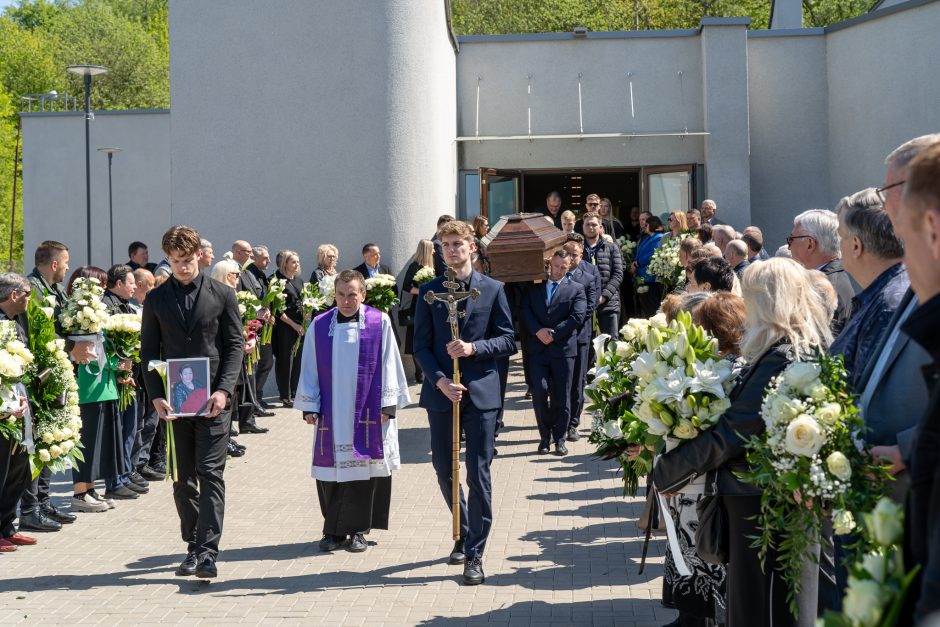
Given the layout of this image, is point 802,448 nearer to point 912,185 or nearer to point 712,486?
point 712,486

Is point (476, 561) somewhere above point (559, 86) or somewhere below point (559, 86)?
below

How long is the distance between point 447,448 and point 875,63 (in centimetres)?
1534

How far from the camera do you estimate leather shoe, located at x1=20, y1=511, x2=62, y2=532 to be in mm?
8766

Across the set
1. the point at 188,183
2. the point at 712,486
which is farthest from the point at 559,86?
Result: the point at 712,486

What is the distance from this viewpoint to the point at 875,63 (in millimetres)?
19469

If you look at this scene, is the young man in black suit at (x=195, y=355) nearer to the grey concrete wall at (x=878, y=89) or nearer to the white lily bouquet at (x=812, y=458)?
the white lily bouquet at (x=812, y=458)

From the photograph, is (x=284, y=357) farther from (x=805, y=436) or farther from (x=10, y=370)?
(x=805, y=436)

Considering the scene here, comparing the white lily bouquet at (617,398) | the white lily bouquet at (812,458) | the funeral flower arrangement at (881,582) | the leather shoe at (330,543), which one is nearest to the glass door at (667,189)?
the leather shoe at (330,543)

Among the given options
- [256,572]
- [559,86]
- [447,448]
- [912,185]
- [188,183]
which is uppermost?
[559,86]

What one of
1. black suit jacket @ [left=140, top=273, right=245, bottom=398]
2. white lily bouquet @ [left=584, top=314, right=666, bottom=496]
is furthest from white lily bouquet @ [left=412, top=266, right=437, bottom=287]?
white lily bouquet @ [left=584, top=314, right=666, bottom=496]

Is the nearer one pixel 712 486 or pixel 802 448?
pixel 802 448

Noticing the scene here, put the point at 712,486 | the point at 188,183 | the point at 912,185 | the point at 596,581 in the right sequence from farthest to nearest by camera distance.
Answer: the point at 188,183, the point at 596,581, the point at 712,486, the point at 912,185

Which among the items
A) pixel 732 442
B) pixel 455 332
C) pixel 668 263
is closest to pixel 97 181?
pixel 668 263

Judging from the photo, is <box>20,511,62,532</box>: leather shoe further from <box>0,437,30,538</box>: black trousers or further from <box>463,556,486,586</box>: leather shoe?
<box>463,556,486,586</box>: leather shoe
